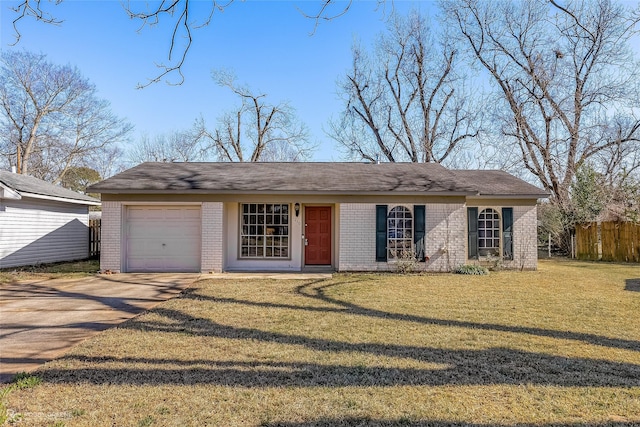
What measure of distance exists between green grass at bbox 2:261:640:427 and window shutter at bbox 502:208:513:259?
18.2ft

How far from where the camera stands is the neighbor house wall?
40.7 feet

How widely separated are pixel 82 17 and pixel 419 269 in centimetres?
1063

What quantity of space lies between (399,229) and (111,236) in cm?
925

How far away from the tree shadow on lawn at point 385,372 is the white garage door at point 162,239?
25.4ft

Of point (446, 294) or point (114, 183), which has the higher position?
point (114, 183)

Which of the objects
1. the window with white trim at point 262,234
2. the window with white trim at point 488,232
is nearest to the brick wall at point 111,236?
the window with white trim at point 262,234

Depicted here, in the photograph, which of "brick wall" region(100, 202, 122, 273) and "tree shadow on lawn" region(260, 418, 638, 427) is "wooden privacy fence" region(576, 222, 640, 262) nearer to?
"tree shadow on lawn" region(260, 418, 638, 427)

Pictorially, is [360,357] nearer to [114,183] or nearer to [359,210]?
[359,210]

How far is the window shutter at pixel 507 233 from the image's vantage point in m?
13.2

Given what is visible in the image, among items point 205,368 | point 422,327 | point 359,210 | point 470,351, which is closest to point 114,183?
point 359,210

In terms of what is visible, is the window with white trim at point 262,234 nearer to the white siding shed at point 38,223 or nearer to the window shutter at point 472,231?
the window shutter at point 472,231

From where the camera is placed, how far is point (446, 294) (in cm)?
852

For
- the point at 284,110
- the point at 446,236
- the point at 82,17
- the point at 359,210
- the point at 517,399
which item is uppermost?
the point at 284,110

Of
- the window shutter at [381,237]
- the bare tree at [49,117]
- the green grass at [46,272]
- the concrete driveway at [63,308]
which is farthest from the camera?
the bare tree at [49,117]
